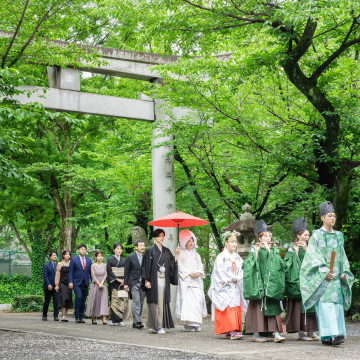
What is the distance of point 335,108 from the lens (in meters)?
10.6

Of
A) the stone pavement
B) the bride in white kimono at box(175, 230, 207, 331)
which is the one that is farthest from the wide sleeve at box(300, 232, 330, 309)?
the bride in white kimono at box(175, 230, 207, 331)

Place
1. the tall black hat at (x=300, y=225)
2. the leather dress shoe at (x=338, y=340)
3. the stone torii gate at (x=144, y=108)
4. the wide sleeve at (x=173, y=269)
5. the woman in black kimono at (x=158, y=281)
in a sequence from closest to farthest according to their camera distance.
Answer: the leather dress shoe at (x=338, y=340) < the tall black hat at (x=300, y=225) < the woman in black kimono at (x=158, y=281) < the wide sleeve at (x=173, y=269) < the stone torii gate at (x=144, y=108)

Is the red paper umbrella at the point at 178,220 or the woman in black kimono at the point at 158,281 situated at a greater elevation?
the red paper umbrella at the point at 178,220

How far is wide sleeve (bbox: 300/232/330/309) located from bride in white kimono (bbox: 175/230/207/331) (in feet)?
11.0

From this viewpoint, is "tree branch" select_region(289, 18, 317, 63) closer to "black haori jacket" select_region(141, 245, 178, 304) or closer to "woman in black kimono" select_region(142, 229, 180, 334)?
"woman in black kimono" select_region(142, 229, 180, 334)

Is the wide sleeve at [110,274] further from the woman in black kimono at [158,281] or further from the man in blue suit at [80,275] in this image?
the woman in black kimono at [158,281]

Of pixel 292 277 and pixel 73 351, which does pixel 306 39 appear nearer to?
pixel 292 277

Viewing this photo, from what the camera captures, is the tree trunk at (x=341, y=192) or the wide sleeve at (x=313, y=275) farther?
the tree trunk at (x=341, y=192)

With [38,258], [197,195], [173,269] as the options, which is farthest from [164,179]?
[38,258]

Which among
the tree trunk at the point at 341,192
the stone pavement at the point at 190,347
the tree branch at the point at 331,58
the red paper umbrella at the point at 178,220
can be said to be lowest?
the stone pavement at the point at 190,347

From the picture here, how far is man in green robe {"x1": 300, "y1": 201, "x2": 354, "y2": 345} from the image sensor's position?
23.0ft

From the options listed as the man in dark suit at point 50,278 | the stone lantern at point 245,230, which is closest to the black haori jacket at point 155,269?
the stone lantern at point 245,230

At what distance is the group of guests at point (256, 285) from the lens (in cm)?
716

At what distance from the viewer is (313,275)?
7.24 m
